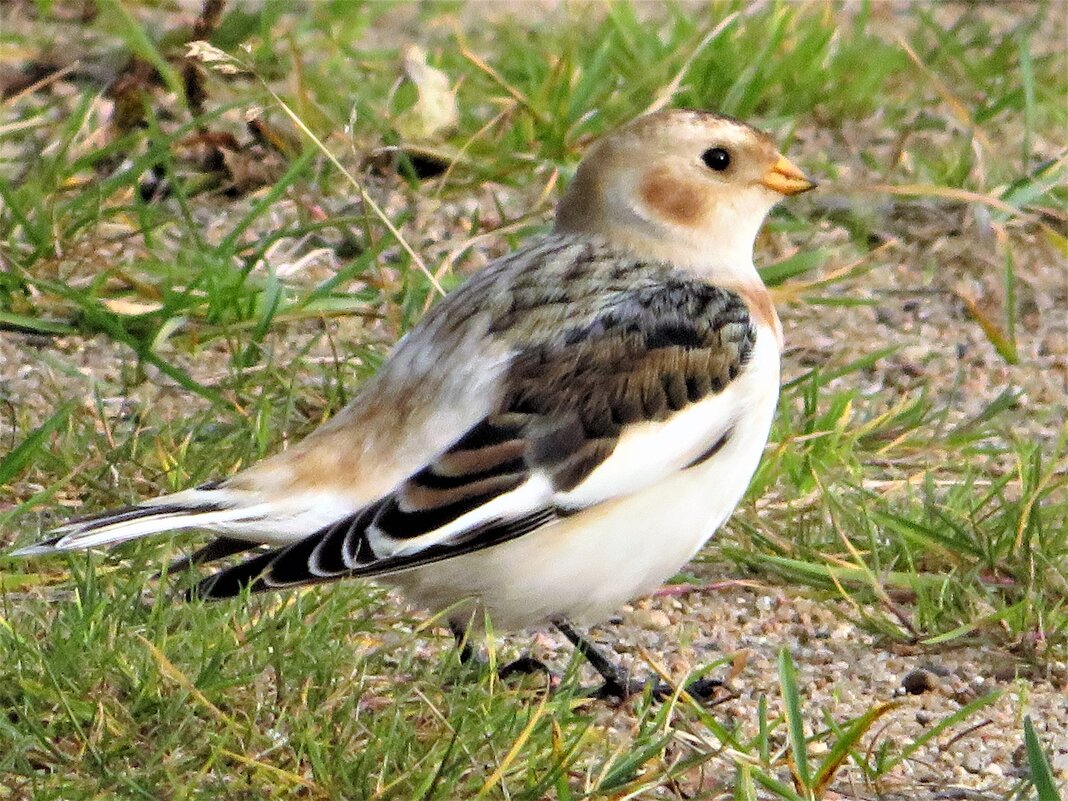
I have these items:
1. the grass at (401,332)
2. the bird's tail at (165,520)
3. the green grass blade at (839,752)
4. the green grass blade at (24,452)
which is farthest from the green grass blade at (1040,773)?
the green grass blade at (24,452)

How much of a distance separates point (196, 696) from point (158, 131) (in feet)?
7.39

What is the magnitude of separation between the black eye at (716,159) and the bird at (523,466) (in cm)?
31

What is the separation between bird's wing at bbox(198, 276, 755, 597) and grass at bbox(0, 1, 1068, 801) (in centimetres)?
14

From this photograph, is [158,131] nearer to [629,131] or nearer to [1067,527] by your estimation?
[629,131]

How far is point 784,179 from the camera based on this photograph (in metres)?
3.61

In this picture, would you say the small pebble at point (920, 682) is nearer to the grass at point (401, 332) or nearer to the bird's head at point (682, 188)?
the grass at point (401, 332)

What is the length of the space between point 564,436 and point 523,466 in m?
0.10

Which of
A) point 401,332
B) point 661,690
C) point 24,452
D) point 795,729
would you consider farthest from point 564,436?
point 401,332

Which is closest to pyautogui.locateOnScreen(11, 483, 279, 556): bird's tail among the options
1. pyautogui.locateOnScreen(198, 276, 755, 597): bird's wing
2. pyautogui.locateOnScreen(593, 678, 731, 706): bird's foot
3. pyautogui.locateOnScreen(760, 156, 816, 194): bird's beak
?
pyautogui.locateOnScreen(198, 276, 755, 597): bird's wing

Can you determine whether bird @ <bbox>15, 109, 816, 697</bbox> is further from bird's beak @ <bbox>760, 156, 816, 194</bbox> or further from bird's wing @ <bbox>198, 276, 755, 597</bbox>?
bird's beak @ <bbox>760, 156, 816, 194</bbox>

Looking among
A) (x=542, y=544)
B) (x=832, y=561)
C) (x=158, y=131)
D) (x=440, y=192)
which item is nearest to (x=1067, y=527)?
(x=832, y=561)

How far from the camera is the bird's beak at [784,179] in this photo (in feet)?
11.8

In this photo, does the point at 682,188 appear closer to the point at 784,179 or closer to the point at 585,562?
the point at 784,179

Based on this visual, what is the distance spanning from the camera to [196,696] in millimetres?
2545
